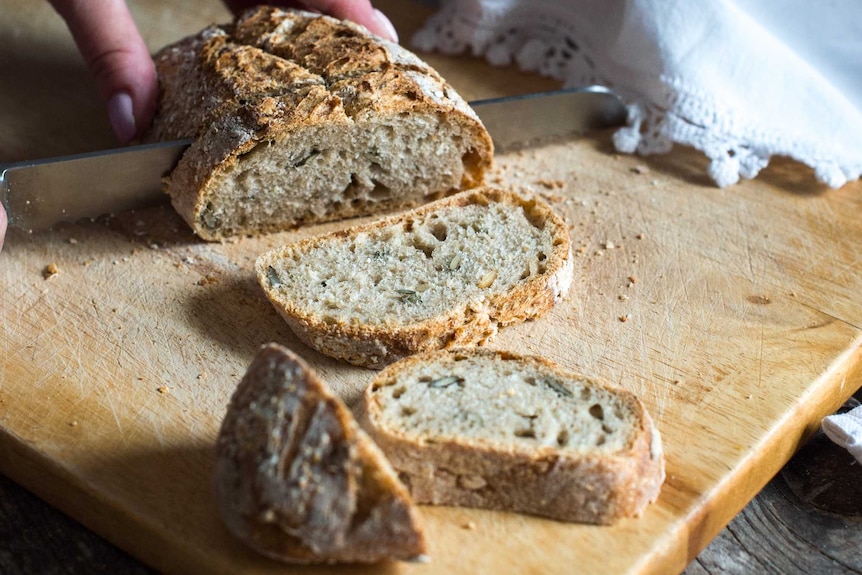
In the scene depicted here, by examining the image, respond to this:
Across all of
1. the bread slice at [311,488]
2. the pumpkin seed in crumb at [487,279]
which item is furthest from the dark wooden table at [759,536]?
the pumpkin seed in crumb at [487,279]

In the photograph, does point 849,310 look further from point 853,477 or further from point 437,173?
point 437,173

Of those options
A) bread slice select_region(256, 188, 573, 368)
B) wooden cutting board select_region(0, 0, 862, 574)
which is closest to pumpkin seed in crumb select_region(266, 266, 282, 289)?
bread slice select_region(256, 188, 573, 368)

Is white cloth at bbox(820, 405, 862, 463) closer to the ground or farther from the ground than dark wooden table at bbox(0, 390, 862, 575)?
farther from the ground

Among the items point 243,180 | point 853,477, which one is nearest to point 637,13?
point 243,180

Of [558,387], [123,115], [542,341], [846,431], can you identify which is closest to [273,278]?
[542,341]

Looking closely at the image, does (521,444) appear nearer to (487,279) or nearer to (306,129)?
(487,279)

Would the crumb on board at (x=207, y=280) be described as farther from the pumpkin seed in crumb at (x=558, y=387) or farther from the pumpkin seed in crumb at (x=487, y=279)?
the pumpkin seed in crumb at (x=558, y=387)

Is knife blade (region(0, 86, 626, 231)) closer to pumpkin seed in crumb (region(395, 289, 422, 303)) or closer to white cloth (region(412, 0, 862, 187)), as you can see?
white cloth (region(412, 0, 862, 187))
